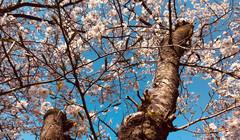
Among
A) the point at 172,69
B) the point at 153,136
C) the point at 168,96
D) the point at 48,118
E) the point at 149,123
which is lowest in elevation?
the point at 153,136

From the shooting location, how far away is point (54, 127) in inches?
60.4

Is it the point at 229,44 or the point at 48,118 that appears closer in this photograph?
the point at 229,44

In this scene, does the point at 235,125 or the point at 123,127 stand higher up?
the point at 235,125

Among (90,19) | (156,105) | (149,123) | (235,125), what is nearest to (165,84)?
(156,105)

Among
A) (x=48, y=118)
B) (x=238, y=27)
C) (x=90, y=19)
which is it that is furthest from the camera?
(x=238, y=27)

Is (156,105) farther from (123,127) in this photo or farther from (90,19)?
(90,19)

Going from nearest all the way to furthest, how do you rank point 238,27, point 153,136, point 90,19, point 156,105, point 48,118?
1. point 153,136
2. point 156,105
3. point 48,118
4. point 90,19
5. point 238,27

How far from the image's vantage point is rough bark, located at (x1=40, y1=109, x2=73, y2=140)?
1445 mm

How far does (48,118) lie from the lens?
1.67 meters

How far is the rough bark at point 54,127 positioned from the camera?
1.45 meters

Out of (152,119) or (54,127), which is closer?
(152,119)

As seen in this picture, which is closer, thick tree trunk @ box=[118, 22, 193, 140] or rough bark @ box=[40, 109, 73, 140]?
thick tree trunk @ box=[118, 22, 193, 140]

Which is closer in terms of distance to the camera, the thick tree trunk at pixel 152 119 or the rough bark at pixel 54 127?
the thick tree trunk at pixel 152 119

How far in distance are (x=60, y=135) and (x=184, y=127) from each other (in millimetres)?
1132
